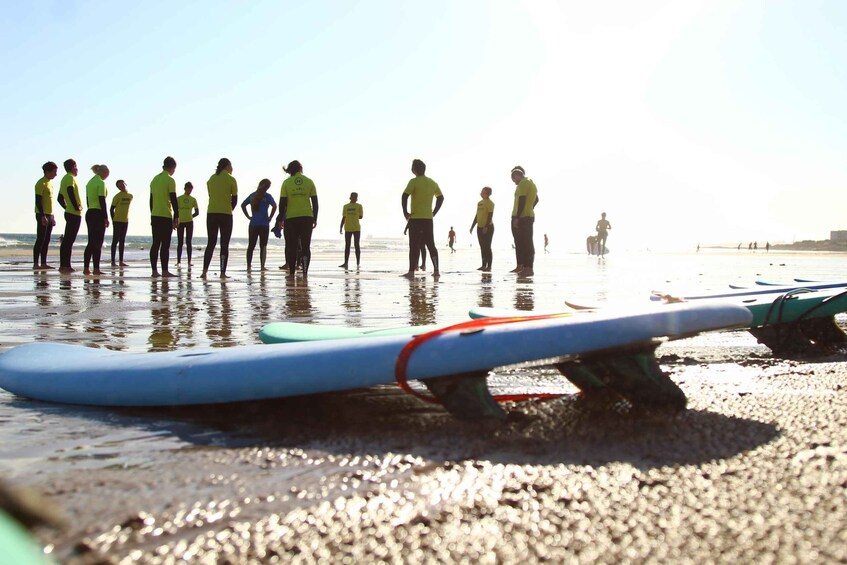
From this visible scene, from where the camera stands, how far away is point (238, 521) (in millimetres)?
1242

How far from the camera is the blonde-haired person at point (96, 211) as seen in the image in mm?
10805

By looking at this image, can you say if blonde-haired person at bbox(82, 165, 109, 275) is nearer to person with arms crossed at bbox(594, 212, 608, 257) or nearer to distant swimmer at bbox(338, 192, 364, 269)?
distant swimmer at bbox(338, 192, 364, 269)

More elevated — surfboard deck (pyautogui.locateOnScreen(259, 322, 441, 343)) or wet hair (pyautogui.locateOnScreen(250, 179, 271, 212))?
wet hair (pyautogui.locateOnScreen(250, 179, 271, 212))

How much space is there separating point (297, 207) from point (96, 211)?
3386mm

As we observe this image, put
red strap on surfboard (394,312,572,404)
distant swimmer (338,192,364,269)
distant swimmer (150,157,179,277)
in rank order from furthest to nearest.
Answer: distant swimmer (338,192,364,269) → distant swimmer (150,157,179,277) → red strap on surfboard (394,312,572,404)

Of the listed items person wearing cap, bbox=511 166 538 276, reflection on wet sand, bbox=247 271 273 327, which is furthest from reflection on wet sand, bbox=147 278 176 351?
person wearing cap, bbox=511 166 538 276

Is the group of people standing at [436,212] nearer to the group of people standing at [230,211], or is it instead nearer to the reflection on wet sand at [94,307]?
the group of people standing at [230,211]

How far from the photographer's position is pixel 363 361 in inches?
76.6

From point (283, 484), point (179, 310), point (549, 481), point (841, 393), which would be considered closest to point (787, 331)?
point (841, 393)

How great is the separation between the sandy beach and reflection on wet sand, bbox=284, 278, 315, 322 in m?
2.44

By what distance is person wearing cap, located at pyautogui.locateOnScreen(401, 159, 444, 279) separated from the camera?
33.4ft

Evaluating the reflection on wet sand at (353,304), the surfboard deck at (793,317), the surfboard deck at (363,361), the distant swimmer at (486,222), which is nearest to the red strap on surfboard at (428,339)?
the surfboard deck at (363,361)

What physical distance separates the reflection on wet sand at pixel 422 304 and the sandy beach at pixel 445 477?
198 centimetres

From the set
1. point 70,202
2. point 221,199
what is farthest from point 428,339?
point 70,202
